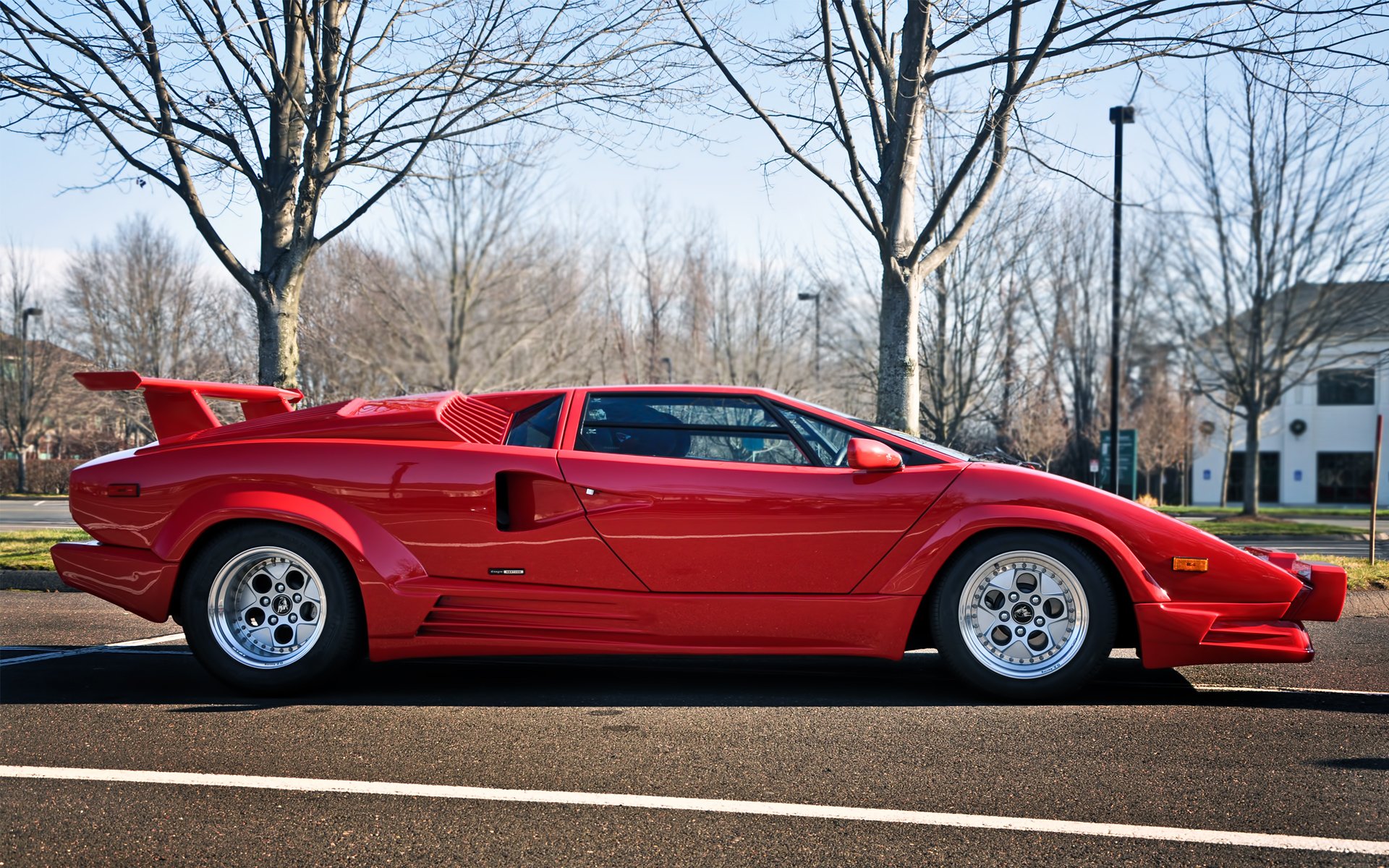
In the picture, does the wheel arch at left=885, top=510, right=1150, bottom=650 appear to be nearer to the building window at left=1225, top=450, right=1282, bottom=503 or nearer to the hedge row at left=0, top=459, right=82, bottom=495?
the hedge row at left=0, top=459, right=82, bottom=495

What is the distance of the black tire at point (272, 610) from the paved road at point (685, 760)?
174 mm

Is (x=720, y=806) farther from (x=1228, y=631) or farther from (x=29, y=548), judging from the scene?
(x=29, y=548)

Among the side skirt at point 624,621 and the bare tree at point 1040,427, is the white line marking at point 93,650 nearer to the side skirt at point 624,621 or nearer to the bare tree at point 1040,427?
the side skirt at point 624,621

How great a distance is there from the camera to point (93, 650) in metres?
5.60

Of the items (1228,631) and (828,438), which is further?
(828,438)

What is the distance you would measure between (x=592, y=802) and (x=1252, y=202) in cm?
2102

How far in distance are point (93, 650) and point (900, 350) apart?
601cm

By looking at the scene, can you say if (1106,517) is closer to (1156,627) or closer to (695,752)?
(1156,627)

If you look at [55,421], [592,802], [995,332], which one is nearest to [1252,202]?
[995,332]

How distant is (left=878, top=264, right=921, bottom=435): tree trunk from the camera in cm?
857

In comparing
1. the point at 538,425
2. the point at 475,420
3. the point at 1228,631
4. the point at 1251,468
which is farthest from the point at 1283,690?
the point at 1251,468

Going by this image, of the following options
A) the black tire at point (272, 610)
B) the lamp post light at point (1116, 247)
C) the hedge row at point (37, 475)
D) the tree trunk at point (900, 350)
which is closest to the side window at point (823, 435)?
the black tire at point (272, 610)

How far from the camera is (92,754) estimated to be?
140 inches

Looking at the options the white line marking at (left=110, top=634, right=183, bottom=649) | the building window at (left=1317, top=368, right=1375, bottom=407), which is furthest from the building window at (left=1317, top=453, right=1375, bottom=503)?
the white line marking at (left=110, top=634, right=183, bottom=649)
